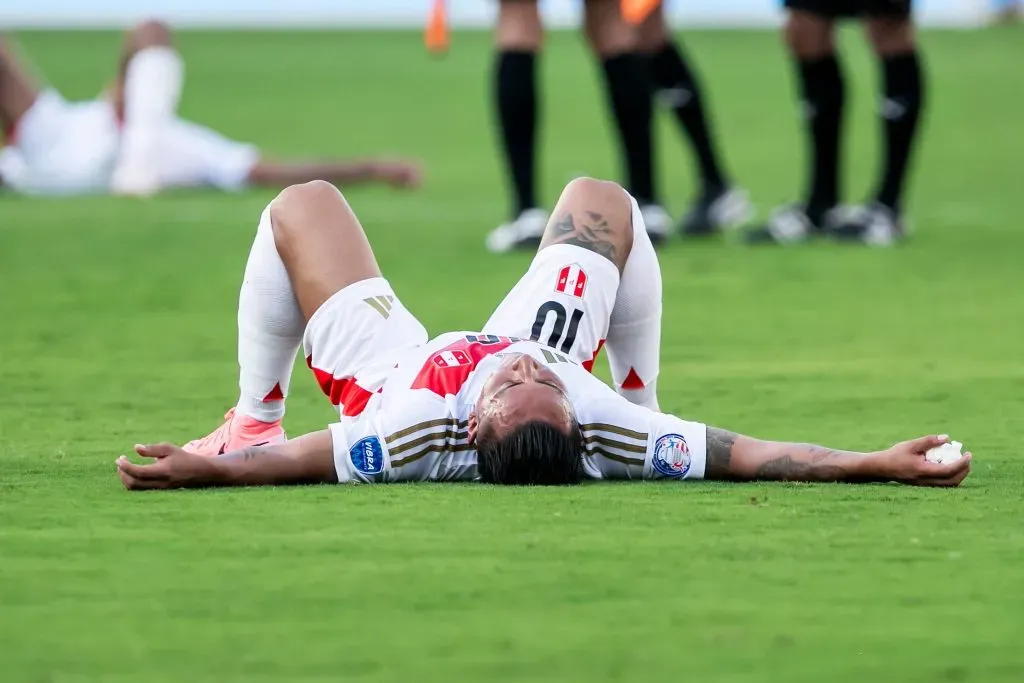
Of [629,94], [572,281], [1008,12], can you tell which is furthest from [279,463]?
[1008,12]

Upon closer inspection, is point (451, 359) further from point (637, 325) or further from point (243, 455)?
point (637, 325)

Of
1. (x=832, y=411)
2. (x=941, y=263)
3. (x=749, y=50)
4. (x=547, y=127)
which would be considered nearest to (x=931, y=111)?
(x=547, y=127)

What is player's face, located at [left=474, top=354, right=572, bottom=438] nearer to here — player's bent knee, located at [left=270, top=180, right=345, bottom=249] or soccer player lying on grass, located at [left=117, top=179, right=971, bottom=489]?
soccer player lying on grass, located at [left=117, top=179, right=971, bottom=489]

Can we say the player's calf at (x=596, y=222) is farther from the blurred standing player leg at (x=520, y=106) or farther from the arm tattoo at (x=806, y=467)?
the blurred standing player leg at (x=520, y=106)

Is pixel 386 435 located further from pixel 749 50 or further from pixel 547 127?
pixel 749 50

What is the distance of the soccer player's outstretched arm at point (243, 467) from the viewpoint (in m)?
3.47

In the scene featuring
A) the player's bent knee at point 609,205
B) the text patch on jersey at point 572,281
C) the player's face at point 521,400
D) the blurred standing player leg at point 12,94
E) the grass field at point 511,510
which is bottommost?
the grass field at point 511,510

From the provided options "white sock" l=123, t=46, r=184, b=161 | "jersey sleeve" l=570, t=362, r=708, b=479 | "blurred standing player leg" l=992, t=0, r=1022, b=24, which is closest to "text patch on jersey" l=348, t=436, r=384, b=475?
"jersey sleeve" l=570, t=362, r=708, b=479

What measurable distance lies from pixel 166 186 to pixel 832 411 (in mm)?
7010

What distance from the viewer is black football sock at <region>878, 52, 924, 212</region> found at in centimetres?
813

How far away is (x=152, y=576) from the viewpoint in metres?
2.85

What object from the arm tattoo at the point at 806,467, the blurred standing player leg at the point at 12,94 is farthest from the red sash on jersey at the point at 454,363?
the blurred standing player leg at the point at 12,94

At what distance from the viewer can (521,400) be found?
3418 millimetres

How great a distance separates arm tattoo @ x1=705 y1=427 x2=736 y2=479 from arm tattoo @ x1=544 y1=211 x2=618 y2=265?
0.55 metres
